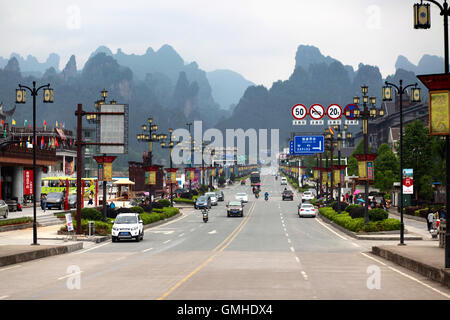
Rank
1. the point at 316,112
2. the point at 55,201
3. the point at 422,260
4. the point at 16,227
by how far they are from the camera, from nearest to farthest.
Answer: the point at 422,260
the point at 16,227
the point at 316,112
the point at 55,201

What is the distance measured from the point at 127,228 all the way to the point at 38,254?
10.7 m

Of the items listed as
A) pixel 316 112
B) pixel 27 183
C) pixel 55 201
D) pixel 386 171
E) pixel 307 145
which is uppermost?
pixel 316 112

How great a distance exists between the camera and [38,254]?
29984mm

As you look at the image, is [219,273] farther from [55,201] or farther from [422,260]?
[55,201]

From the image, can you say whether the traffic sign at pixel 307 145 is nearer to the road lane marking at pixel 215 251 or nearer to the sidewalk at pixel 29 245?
the road lane marking at pixel 215 251

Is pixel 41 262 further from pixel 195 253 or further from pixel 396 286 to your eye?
pixel 396 286

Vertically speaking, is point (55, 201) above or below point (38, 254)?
above

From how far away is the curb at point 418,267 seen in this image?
19.6 meters

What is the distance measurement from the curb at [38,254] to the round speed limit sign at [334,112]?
29.8 meters

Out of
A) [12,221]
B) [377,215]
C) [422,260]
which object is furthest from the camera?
[12,221]

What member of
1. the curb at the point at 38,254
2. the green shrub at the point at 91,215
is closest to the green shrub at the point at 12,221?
the green shrub at the point at 91,215

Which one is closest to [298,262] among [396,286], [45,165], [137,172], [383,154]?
[396,286]

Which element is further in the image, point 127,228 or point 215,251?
point 127,228

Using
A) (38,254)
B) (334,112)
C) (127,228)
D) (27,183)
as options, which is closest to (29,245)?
(38,254)
